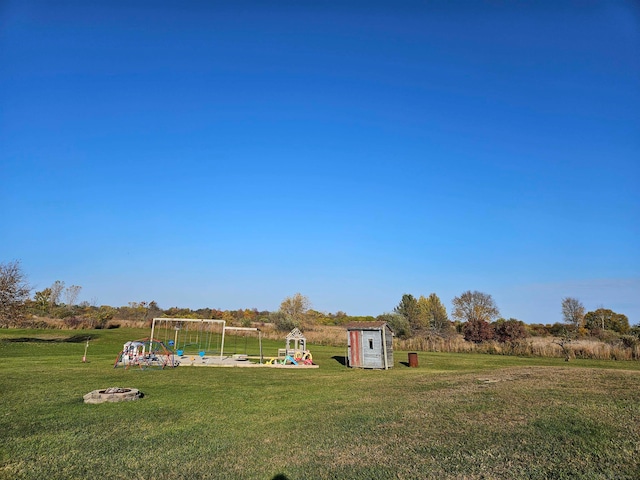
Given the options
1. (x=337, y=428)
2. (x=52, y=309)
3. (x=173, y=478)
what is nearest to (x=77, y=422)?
(x=173, y=478)

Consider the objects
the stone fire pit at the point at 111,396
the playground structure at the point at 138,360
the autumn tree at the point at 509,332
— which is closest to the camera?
the stone fire pit at the point at 111,396

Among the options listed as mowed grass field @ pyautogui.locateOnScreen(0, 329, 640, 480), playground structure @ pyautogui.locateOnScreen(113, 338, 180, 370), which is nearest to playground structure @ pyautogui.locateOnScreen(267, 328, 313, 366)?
playground structure @ pyautogui.locateOnScreen(113, 338, 180, 370)

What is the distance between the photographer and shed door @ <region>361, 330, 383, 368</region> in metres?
23.5

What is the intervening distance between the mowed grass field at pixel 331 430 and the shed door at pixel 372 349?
782 centimetres

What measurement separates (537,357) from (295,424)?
87.6 ft

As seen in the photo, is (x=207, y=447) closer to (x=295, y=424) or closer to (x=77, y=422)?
(x=295, y=424)

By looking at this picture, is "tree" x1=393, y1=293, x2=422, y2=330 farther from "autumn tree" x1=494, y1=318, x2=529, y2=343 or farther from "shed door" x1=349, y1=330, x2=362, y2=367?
"shed door" x1=349, y1=330, x2=362, y2=367

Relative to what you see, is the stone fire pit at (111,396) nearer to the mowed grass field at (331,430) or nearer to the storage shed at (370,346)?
the mowed grass field at (331,430)

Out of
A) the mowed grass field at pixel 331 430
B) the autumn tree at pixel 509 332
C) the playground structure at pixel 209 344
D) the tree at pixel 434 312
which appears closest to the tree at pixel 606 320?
the tree at pixel 434 312

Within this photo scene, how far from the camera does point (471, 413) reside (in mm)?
9992

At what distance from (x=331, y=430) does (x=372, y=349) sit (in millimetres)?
14982

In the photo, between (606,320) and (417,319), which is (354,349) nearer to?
(417,319)

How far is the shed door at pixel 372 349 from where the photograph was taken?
76.9ft

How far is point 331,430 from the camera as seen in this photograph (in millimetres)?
9156
